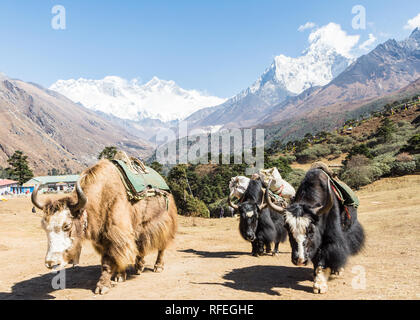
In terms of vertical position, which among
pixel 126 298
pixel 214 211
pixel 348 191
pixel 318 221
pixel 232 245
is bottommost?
pixel 214 211

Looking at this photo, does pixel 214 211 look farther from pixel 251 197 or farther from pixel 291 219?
pixel 291 219

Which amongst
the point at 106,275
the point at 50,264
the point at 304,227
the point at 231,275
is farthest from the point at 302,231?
the point at 50,264

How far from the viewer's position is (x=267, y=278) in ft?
20.5

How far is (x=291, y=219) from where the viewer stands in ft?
16.6

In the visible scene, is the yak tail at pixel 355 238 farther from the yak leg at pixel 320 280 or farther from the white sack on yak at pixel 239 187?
the white sack on yak at pixel 239 187

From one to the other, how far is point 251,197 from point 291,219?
3.59 meters

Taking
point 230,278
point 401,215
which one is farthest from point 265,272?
point 401,215

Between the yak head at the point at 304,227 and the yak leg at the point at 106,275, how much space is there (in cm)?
311

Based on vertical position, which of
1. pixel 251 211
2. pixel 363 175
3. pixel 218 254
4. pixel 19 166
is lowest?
pixel 218 254

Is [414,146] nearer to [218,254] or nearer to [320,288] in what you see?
[218,254]

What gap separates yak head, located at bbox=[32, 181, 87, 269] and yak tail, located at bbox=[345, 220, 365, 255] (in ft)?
16.9

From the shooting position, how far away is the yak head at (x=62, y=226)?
4.51 metres

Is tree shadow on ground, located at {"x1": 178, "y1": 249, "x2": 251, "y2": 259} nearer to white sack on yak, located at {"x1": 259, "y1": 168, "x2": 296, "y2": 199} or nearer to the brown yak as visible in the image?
white sack on yak, located at {"x1": 259, "y1": 168, "x2": 296, "y2": 199}

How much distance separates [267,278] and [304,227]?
1.90 m
